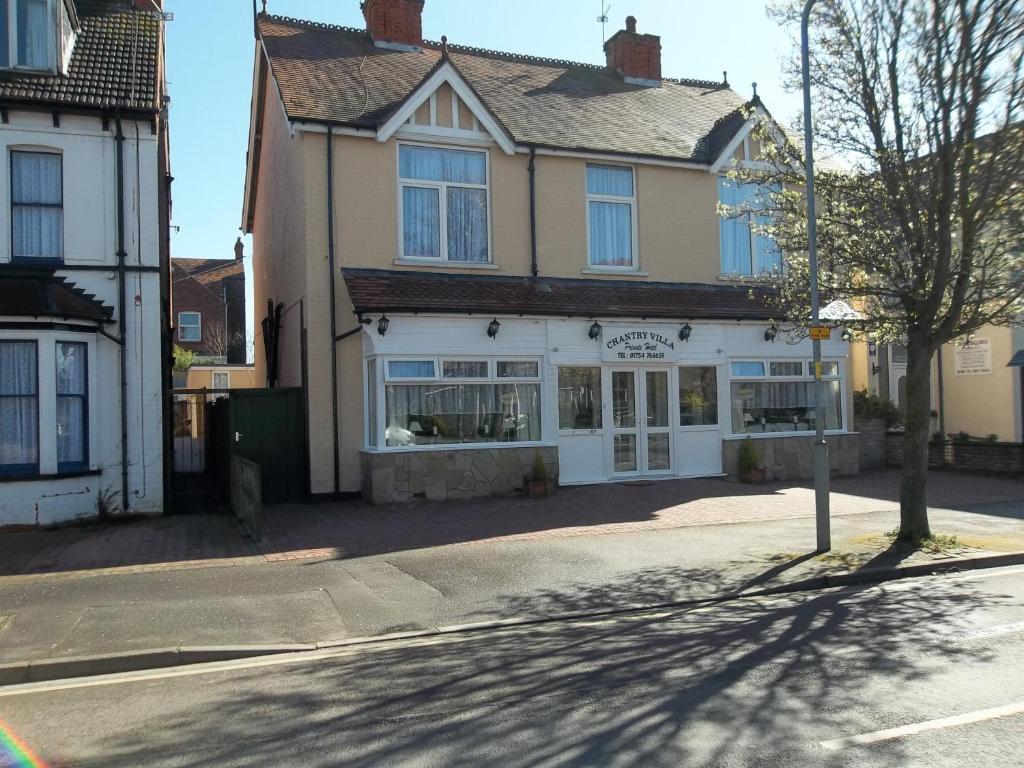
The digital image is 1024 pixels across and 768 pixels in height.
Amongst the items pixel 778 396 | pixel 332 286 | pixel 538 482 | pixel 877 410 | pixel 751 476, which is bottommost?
pixel 751 476

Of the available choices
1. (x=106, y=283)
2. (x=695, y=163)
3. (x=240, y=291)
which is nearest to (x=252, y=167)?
(x=106, y=283)

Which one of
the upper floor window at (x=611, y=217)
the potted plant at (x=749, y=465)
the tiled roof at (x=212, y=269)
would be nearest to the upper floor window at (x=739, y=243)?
the upper floor window at (x=611, y=217)

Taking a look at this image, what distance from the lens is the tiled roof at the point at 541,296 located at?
14555 mm

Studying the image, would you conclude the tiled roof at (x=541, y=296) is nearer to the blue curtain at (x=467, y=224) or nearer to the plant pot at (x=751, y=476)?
the blue curtain at (x=467, y=224)

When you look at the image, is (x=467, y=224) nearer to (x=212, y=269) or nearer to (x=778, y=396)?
(x=778, y=396)

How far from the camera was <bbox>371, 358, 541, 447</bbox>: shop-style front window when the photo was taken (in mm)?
14672

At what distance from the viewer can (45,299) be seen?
1272cm

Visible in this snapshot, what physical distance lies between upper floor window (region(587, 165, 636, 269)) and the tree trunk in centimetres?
776

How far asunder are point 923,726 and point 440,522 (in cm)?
861

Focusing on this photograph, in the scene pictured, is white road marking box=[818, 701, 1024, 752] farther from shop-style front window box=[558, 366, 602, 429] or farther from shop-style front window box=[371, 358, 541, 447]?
shop-style front window box=[558, 366, 602, 429]

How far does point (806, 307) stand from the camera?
40.0 feet

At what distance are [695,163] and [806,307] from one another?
6959 mm

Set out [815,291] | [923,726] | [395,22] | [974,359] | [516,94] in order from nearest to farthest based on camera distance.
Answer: [923,726]
[815,291]
[516,94]
[395,22]
[974,359]

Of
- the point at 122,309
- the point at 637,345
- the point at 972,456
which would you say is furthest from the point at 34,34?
the point at 972,456
